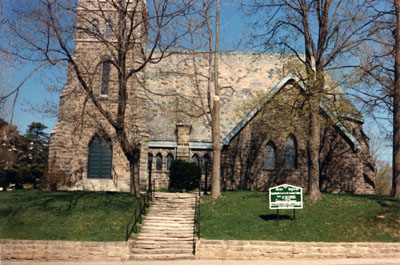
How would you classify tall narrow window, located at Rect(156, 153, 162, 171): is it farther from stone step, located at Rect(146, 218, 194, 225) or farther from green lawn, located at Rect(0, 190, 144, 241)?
stone step, located at Rect(146, 218, 194, 225)

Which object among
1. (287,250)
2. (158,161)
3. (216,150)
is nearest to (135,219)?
(287,250)

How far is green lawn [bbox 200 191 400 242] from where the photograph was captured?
12.2 metres

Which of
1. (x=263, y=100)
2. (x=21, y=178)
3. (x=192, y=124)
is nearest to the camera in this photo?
(x=263, y=100)

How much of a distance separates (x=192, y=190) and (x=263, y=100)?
6.48 m

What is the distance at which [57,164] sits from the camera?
20859mm

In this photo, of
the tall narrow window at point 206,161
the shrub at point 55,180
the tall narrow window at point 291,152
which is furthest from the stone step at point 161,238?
the tall narrow window at point 291,152

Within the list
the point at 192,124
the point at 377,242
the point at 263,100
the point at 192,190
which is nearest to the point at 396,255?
the point at 377,242

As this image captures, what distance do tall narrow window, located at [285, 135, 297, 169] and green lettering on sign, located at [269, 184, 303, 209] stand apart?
28.4 ft

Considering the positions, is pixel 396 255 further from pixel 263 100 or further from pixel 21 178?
pixel 21 178

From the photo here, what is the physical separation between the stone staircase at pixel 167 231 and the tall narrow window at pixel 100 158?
19.9 ft

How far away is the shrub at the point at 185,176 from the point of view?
18750 mm

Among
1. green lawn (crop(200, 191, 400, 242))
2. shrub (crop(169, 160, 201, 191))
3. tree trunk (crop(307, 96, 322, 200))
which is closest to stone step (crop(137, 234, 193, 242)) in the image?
green lawn (crop(200, 191, 400, 242))

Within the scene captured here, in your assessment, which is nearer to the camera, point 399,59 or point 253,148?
point 399,59

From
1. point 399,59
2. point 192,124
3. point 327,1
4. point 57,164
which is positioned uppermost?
point 327,1
